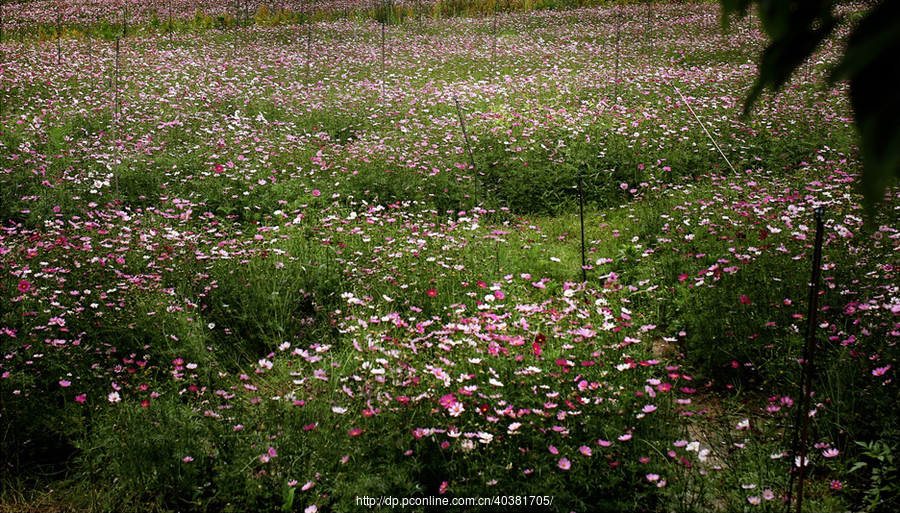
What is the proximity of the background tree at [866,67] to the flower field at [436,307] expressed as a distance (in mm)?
56

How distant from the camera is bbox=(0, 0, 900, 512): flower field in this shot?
2.76 metres

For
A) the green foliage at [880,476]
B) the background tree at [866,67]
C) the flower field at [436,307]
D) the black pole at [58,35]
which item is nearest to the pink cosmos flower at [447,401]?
the flower field at [436,307]

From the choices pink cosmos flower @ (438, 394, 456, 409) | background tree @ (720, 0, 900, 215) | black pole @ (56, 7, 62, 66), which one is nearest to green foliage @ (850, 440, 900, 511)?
pink cosmos flower @ (438, 394, 456, 409)

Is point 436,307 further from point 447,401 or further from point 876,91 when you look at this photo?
point 876,91

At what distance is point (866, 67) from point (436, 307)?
3.45 metres

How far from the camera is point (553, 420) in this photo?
2854 mm

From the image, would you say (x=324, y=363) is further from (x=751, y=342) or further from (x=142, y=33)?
(x=142, y=33)

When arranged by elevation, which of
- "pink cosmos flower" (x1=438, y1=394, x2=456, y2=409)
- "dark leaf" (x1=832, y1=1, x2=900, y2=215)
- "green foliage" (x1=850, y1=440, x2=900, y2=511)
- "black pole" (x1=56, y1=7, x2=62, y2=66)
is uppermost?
"black pole" (x1=56, y1=7, x2=62, y2=66)

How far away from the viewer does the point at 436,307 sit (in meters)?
4.16

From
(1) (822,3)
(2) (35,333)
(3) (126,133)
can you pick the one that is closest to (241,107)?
(3) (126,133)

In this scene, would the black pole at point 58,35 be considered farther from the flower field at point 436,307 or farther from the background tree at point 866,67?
the background tree at point 866,67

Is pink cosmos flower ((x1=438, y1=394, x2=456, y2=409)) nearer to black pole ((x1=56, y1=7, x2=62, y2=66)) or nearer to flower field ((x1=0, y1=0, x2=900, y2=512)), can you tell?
flower field ((x1=0, y1=0, x2=900, y2=512))

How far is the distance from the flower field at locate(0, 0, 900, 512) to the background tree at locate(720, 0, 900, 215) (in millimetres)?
56

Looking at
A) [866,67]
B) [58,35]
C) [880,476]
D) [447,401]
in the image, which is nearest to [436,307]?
[447,401]
